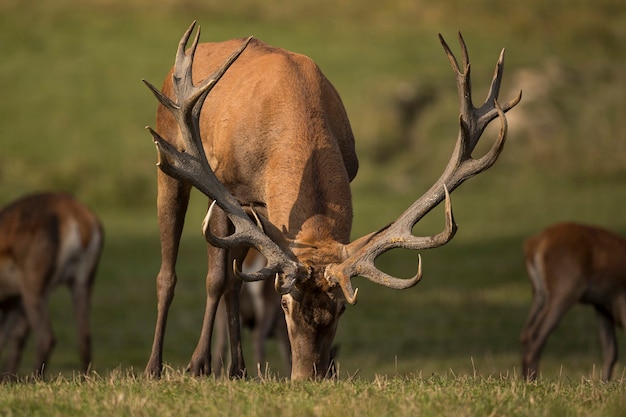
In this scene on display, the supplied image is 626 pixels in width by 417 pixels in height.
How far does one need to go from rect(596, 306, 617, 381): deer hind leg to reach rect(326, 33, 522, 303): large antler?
5.11m

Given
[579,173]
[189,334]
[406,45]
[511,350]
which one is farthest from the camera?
[406,45]

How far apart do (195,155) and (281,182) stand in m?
0.57

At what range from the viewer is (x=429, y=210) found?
743 centimetres

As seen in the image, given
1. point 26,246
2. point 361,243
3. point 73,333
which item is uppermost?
point 361,243

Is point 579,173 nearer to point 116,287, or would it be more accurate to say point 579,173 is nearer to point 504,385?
point 116,287

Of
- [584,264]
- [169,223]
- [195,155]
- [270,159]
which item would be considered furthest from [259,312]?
[195,155]

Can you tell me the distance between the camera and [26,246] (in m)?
12.1

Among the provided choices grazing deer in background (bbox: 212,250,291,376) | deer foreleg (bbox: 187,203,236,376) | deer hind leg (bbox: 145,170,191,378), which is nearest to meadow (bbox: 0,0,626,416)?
Answer: grazing deer in background (bbox: 212,250,291,376)

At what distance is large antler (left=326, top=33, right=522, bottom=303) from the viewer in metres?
6.88

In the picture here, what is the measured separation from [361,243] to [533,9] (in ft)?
103

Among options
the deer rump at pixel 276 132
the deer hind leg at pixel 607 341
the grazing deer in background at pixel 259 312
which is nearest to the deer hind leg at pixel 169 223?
the deer rump at pixel 276 132

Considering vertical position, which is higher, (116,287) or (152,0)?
(152,0)

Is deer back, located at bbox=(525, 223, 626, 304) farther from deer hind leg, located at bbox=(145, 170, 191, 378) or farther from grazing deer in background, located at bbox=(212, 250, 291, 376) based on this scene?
deer hind leg, located at bbox=(145, 170, 191, 378)

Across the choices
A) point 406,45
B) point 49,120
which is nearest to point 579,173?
point 406,45
